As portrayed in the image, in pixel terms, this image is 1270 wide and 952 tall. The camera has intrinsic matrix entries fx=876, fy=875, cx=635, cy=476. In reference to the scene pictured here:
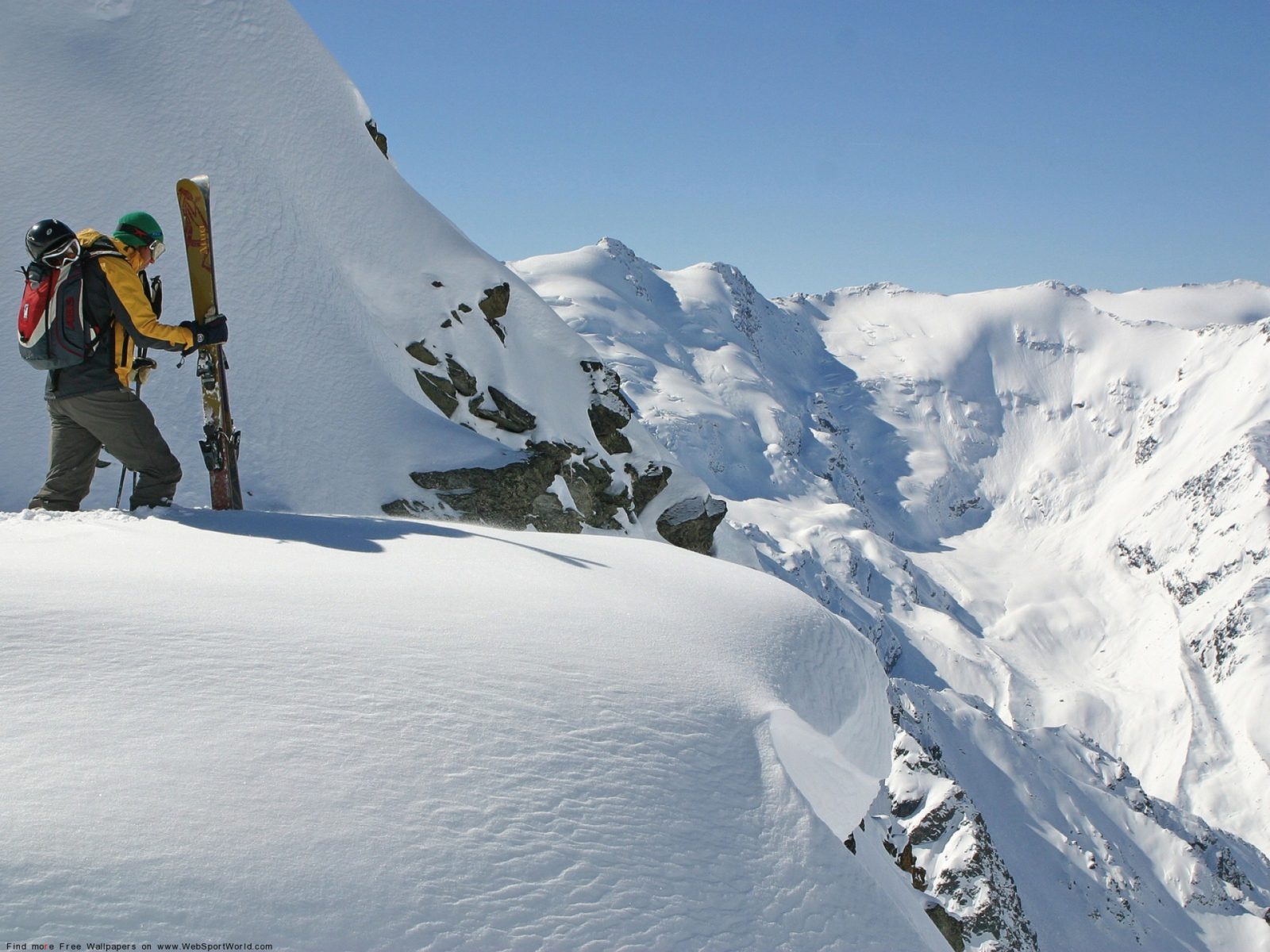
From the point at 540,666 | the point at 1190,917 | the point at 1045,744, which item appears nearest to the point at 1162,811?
the point at 1190,917

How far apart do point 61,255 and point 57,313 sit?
425 millimetres

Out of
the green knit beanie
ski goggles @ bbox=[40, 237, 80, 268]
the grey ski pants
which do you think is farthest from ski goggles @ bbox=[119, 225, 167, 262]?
the grey ski pants

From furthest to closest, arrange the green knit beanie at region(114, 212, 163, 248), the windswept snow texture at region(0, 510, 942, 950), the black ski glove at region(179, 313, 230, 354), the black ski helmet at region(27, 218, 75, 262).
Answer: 1. the black ski glove at region(179, 313, 230, 354)
2. the green knit beanie at region(114, 212, 163, 248)
3. the black ski helmet at region(27, 218, 75, 262)
4. the windswept snow texture at region(0, 510, 942, 950)

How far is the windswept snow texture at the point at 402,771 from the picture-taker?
268 cm

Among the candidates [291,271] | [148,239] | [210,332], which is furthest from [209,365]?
[291,271]

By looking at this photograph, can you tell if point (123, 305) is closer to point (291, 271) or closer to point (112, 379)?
point (112, 379)

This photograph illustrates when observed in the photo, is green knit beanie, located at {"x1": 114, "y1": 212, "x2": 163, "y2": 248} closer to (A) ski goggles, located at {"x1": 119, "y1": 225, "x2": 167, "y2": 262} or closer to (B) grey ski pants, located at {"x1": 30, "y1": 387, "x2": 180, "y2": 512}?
(A) ski goggles, located at {"x1": 119, "y1": 225, "x2": 167, "y2": 262}

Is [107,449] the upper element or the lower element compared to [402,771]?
upper

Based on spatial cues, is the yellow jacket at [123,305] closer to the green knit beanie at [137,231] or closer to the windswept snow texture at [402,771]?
the green knit beanie at [137,231]

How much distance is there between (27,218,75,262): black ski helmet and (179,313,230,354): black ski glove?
47.2 inches

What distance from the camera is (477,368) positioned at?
66.3ft

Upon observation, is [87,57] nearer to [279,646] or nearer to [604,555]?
[604,555]

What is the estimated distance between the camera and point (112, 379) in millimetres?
6832

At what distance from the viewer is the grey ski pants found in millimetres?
6910
